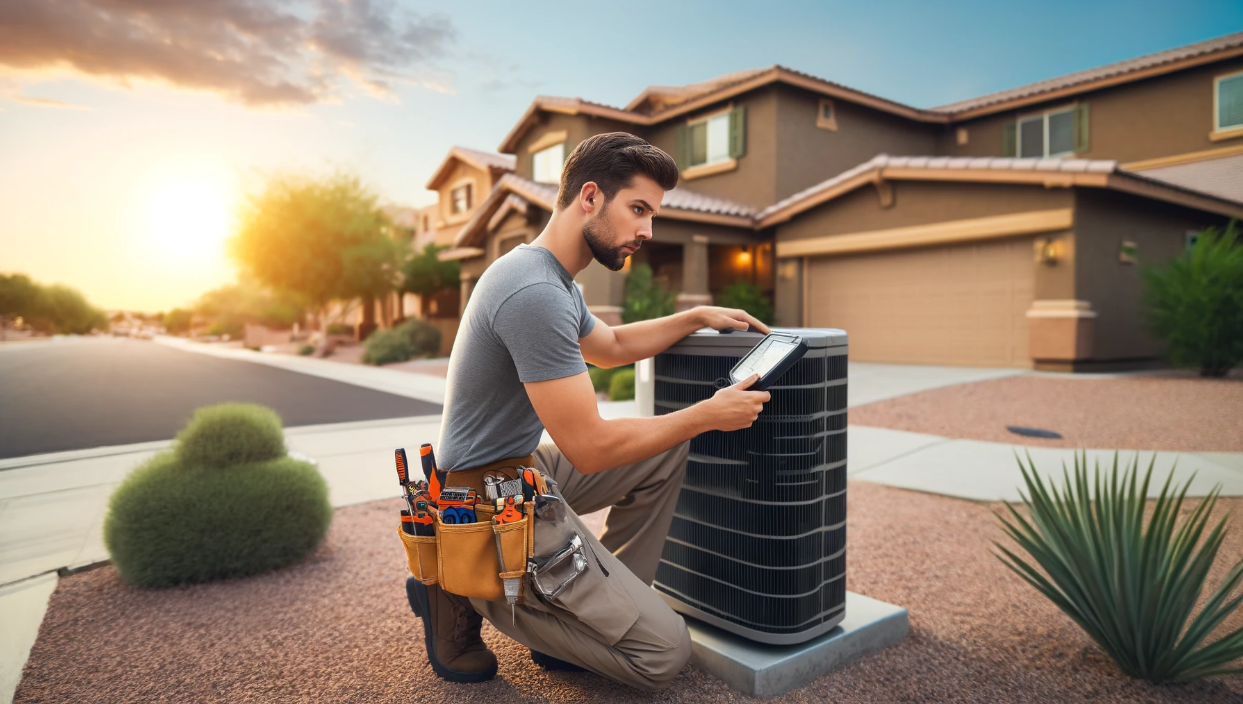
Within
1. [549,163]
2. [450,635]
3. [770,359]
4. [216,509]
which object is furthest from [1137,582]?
[549,163]

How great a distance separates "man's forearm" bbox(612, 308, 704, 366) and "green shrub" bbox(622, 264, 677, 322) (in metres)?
10.8

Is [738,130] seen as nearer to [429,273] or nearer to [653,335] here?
[429,273]

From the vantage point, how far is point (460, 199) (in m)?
24.0

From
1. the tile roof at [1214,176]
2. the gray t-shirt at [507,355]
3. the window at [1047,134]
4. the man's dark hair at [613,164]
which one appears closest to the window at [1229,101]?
the tile roof at [1214,176]

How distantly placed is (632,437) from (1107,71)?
693 inches

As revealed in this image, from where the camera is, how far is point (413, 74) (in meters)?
6.42

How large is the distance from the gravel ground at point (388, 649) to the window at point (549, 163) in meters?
15.9

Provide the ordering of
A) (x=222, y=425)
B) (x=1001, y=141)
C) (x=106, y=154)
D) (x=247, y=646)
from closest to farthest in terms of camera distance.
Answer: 1. (x=247, y=646)
2. (x=222, y=425)
3. (x=106, y=154)
4. (x=1001, y=141)

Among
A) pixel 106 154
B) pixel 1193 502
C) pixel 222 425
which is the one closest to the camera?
pixel 222 425

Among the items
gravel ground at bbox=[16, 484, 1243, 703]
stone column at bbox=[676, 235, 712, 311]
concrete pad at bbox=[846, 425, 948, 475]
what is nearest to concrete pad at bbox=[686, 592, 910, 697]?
gravel ground at bbox=[16, 484, 1243, 703]

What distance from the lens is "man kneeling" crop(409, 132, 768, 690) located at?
1893 millimetres

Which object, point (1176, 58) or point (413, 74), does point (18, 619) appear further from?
point (1176, 58)

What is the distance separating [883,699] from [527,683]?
1131mm

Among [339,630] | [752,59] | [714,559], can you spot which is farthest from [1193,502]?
[752,59]
